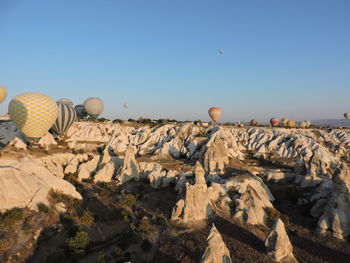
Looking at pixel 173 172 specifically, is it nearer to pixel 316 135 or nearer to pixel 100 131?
pixel 100 131

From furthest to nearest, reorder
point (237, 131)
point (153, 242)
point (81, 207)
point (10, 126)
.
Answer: point (237, 131), point (10, 126), point (81, 207), point (153, 242)

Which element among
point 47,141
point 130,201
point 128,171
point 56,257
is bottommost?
point 56,257

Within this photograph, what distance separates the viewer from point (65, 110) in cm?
4903

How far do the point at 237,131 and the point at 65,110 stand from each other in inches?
1928

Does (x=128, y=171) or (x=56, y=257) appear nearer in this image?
(x=56, y=257)

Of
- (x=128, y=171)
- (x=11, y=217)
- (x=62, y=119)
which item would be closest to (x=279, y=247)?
(x=11, y=217)

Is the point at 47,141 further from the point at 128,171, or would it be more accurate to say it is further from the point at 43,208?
the point at 43,208

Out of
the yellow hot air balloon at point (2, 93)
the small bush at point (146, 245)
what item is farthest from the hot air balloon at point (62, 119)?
the small bush at point (146, 245)

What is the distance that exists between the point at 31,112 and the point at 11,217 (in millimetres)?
20868

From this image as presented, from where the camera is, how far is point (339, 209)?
78.7ft

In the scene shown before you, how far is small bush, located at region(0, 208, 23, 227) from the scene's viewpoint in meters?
19.5

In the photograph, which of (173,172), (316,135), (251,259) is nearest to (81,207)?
(173,172)

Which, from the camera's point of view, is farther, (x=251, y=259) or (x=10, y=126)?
(x=10, y=126)

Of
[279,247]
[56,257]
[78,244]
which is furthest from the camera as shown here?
[78,244]
